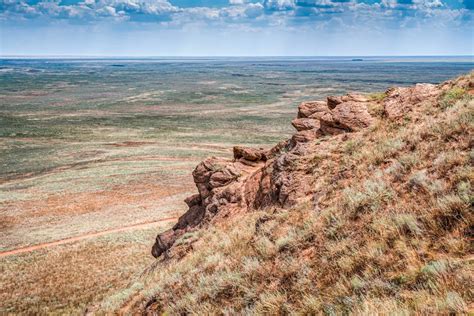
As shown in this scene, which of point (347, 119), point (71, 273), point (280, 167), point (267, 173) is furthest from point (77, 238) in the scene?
point (347, 119)

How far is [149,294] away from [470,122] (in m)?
8.75

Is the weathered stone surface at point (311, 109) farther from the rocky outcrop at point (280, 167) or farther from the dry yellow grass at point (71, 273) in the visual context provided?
the dry yellow grass at point (71, 273)

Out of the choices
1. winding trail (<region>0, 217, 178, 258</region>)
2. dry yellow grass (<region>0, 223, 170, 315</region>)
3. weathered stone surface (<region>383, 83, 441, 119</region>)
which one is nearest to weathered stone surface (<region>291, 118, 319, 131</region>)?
weathered stone surface (<region>383, 83, 441, 119</region>)

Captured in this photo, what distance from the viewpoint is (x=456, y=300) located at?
4.43 metres

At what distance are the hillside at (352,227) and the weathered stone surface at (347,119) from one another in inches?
1.6

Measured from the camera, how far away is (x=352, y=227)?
7.66 m

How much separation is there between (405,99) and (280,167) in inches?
219

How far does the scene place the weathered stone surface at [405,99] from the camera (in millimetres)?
14289

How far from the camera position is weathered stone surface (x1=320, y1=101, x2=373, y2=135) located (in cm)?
1488

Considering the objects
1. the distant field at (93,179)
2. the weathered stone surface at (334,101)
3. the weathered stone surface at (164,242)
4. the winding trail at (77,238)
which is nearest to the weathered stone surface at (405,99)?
the weathered stone surface at (334,101)

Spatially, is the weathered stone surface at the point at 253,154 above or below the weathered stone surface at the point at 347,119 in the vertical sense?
below

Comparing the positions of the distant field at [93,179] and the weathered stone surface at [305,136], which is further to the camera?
the distant field at [93,179]

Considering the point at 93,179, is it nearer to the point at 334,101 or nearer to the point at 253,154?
the point at 253,154

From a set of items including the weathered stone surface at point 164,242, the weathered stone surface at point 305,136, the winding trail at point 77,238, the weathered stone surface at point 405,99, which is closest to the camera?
the weathered stone surface at point 405,99
